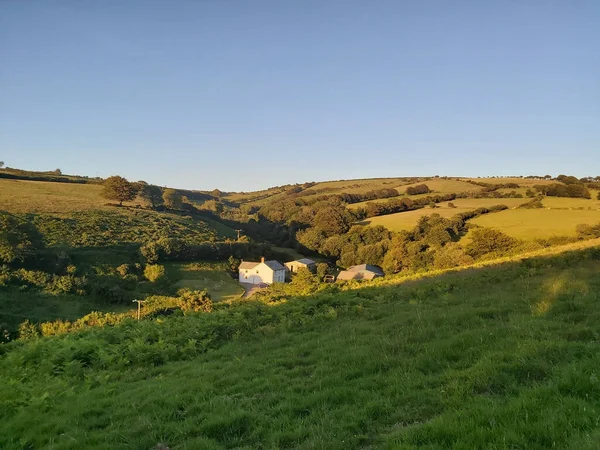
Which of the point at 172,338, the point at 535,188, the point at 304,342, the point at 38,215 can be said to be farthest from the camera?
the point at 535,188

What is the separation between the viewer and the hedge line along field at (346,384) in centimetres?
516

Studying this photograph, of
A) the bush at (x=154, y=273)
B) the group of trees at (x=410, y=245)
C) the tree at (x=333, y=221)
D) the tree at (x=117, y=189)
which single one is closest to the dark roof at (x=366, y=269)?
the group of trees at (x=410, y=245)

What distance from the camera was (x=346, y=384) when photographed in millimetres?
7625

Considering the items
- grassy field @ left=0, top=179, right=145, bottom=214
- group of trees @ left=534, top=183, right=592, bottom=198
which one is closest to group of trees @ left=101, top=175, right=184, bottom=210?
grassy field @ left=0, top=179, right=145, bottom=214

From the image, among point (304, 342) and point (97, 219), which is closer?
point (304, 342)

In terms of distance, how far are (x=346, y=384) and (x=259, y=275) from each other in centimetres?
6232

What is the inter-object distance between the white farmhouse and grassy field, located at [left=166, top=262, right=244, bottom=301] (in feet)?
9.75

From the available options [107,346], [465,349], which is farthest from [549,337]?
[107,346]

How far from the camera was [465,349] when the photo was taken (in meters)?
8.36

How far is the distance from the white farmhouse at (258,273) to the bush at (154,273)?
18.3 m

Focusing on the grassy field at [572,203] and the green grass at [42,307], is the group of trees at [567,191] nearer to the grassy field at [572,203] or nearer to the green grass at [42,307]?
the grassy field at [572,203]

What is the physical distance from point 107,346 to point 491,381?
46.4 feet

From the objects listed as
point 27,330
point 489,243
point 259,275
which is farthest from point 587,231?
point 27,330

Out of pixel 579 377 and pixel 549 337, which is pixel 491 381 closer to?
pixel 579 377
